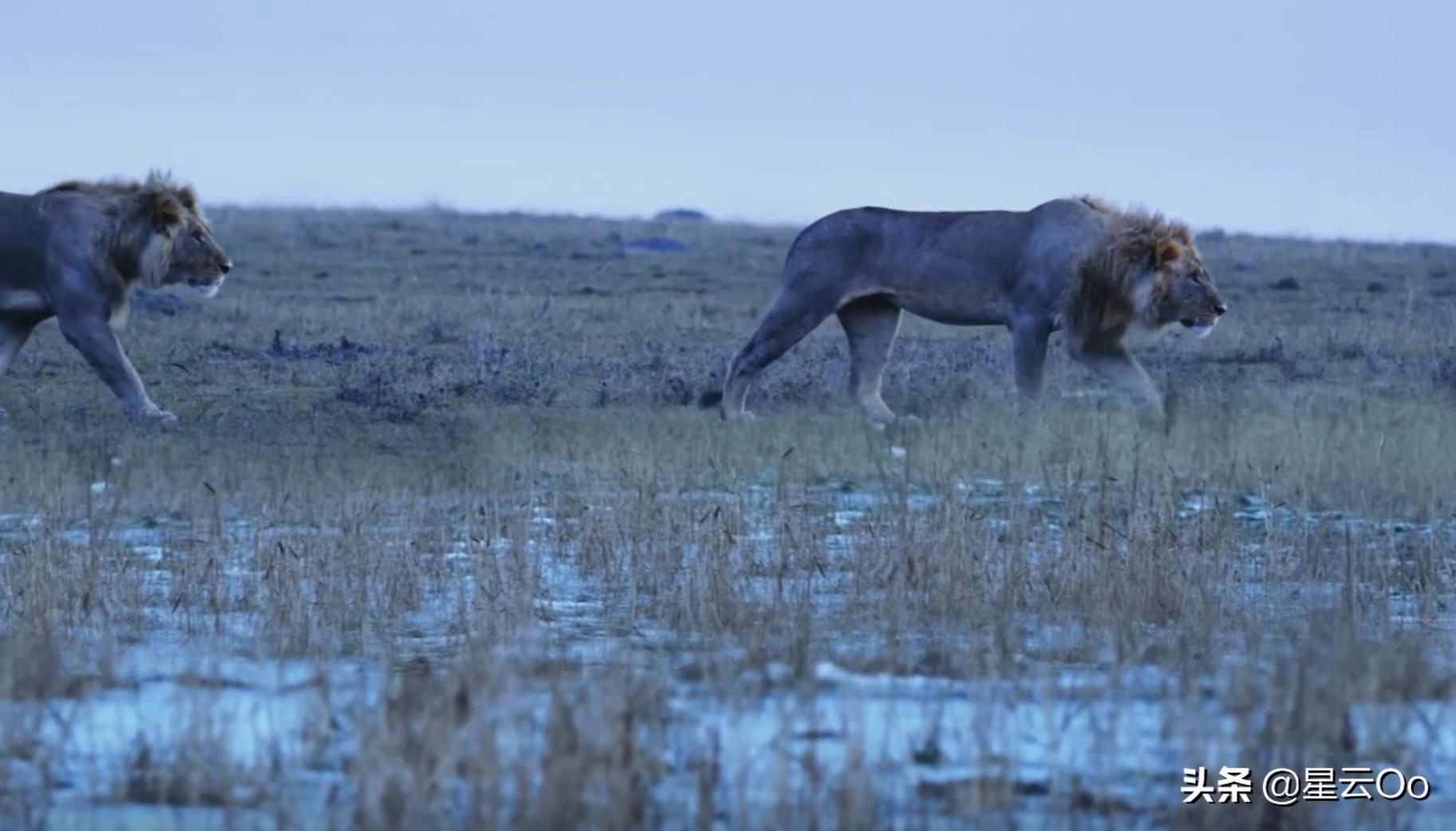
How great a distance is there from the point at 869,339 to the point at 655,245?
27.5 metres

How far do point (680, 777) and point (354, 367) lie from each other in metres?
11.1

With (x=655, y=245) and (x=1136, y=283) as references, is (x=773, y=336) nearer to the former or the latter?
(x=1136, y=283)

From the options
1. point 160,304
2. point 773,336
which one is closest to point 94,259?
point 773,336

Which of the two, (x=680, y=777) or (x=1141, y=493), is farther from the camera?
(x=1141, y=493)

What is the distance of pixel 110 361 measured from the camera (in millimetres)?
13211

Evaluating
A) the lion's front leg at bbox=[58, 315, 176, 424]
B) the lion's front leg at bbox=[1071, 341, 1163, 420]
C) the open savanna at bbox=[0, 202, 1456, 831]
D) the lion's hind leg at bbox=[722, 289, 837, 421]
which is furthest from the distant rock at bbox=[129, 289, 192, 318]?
the lion's front leg at bbox=[1071, 341, 1163, 420]

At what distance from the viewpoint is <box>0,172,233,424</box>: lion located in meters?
13.1

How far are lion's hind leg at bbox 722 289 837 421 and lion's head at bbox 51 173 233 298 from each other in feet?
10.7

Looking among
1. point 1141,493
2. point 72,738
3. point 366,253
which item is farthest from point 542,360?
point 366,253

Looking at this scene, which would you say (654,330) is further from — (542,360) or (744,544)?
(744,544)

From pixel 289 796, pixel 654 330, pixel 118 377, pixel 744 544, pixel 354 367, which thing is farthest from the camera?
pixel 654 330

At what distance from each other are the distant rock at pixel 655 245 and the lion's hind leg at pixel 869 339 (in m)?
26.0

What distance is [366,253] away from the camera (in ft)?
121

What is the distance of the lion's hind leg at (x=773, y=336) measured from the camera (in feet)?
46.8
